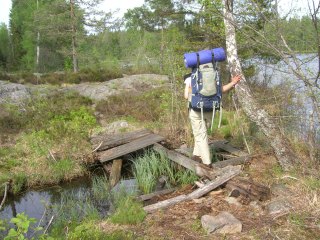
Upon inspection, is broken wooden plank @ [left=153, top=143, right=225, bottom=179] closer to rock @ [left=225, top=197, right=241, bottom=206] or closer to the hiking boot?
the hiking boot

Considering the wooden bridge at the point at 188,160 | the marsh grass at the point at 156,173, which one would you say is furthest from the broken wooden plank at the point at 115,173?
the marsh grass at the point at 156,173

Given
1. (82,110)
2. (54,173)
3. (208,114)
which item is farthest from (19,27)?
(208,114)

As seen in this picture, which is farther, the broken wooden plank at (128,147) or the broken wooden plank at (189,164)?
the broken wooden plank at (128,147)

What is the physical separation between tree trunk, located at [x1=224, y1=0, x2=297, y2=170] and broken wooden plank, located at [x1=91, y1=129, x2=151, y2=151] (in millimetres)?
3052

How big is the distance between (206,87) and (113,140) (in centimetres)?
375

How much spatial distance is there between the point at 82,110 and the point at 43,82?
8.76 meters

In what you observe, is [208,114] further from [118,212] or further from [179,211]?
[118,212]

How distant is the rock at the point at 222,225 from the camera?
426 cm

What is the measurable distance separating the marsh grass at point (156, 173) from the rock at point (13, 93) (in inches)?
303

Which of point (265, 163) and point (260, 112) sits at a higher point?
point (260, 112)

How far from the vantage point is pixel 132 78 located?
1786 centimetres

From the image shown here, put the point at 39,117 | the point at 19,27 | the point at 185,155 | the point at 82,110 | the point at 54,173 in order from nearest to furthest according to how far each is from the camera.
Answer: the point at 185,155
the point at 54,173
the point at 39,117
the point at 82,110
the point at 19,27

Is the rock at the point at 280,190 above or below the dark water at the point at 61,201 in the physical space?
above

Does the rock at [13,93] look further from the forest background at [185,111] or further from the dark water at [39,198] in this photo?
the dark water at [39,198]
